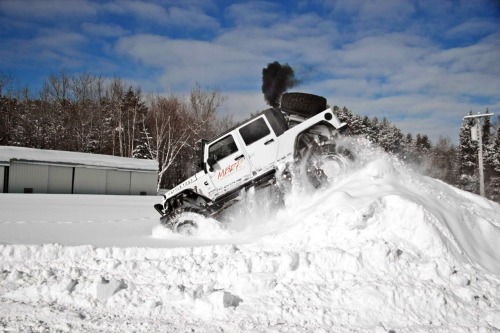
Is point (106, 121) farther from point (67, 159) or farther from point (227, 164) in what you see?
point (227, 164)

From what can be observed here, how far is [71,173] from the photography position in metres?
28.3

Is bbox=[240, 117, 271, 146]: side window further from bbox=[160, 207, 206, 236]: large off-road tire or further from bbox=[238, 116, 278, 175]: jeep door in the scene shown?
bbox=[160, 207, 206, 236]: large off-road tire

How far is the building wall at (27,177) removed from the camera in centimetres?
2495

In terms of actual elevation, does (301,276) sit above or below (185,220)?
below

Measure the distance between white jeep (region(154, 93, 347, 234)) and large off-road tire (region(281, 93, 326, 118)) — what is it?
0.15m

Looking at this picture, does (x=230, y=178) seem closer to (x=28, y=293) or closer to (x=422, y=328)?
(x=28, y=293)

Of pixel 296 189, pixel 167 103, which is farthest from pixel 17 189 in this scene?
pixel 296 189

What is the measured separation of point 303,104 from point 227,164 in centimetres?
241

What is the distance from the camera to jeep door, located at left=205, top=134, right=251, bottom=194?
8.69 meters

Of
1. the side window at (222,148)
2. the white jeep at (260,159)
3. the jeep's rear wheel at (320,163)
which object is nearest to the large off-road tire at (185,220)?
the white jeep at (260,159)

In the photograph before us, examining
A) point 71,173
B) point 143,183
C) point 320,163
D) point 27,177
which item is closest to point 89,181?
point 71,173

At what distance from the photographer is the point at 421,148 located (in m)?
66.1

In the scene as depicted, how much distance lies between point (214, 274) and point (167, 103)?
124ft

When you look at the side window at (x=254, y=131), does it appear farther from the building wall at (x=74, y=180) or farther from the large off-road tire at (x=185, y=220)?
the building wall at (x=74, y=180)
